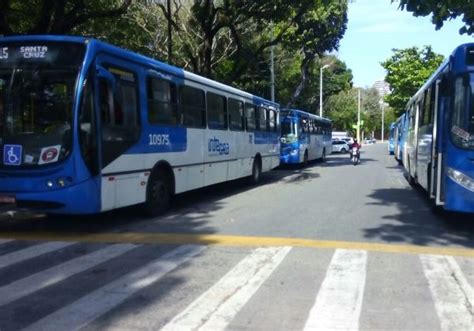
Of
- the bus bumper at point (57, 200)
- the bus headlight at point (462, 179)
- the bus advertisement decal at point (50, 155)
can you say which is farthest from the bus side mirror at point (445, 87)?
the bus advertisement decal at point (50, 155)

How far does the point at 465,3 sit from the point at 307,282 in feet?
21.4

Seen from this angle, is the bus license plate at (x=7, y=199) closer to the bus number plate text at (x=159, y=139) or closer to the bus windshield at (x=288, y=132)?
the bus number plate text at (x=159, y=139)

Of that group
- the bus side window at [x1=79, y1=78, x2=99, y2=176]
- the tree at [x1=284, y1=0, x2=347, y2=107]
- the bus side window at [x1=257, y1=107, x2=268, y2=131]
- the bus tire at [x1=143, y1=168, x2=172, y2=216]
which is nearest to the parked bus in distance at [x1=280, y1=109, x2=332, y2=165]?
the tree at [x1=284, y1=0, x2=347, y2=107]

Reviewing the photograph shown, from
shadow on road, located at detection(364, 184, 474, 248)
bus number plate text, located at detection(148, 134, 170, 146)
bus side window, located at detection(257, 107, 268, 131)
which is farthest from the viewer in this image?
bus side window, located at detection(257, 107, 268, 131)

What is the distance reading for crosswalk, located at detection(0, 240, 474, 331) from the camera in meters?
5.18

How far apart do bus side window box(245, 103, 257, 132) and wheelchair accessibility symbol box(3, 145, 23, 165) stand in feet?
32.0

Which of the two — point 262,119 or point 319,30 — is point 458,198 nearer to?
point 262,119

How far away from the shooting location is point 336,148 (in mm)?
55219

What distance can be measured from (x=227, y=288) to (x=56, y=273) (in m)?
2.19

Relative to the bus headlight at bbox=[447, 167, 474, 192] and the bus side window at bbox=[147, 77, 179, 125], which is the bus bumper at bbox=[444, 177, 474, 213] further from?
the bus side window at bbox=[147, 77, 179, 125]

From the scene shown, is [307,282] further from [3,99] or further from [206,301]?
[3,99]

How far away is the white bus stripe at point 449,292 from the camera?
523 cm

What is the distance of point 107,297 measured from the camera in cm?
589

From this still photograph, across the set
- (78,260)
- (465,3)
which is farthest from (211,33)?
(78,260)
